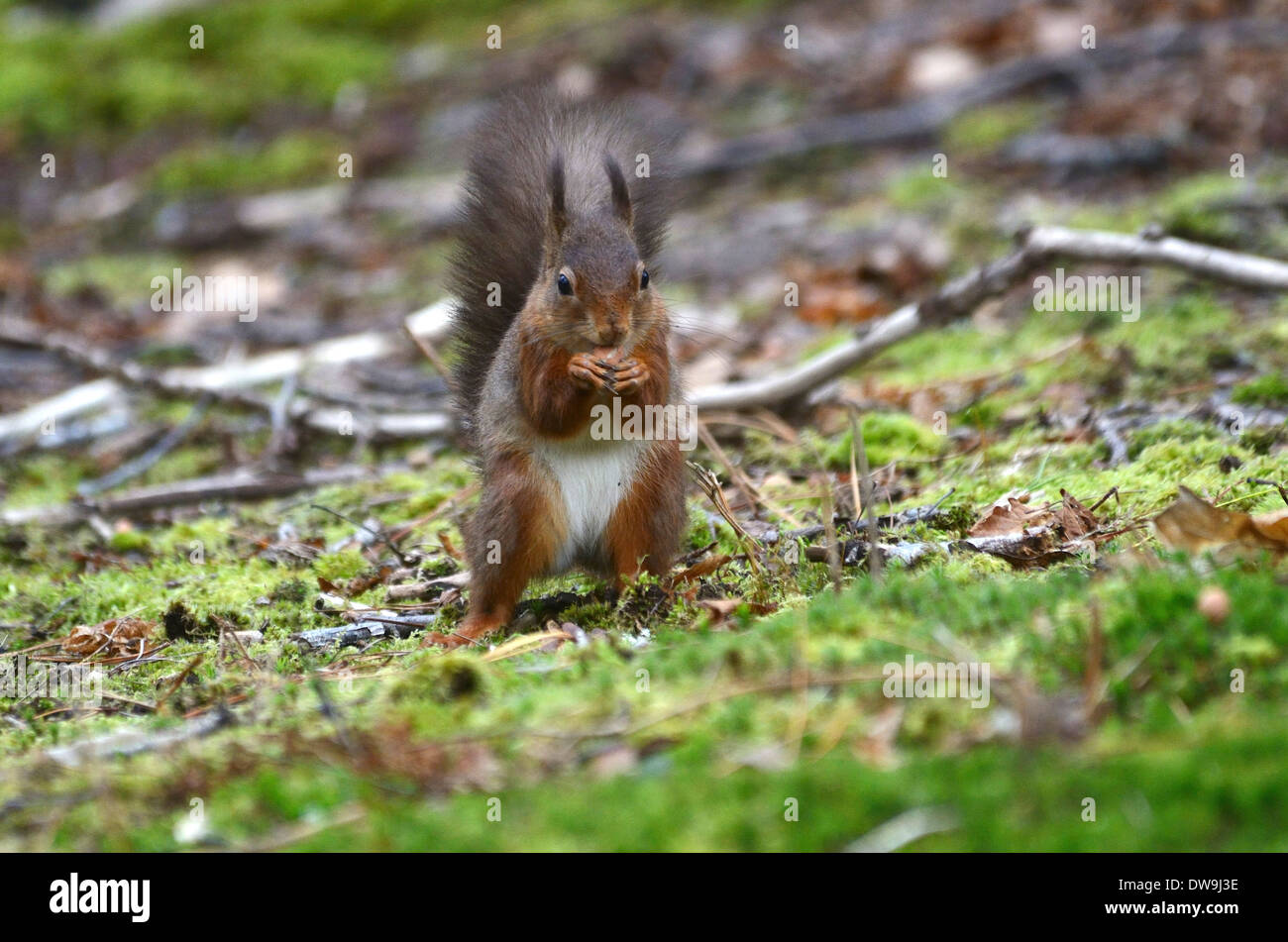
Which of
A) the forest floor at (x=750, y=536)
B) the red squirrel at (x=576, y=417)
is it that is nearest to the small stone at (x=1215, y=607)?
the forest floor at (x=750, y=536)

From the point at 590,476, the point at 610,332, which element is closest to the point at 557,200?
the point at 610,332

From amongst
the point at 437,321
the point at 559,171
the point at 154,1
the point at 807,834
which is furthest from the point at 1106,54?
the point at 154,1

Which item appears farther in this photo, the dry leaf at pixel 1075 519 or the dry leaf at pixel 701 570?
the dry leaf at pixel 701 570

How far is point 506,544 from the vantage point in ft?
12.0

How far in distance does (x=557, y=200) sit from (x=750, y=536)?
113 cm

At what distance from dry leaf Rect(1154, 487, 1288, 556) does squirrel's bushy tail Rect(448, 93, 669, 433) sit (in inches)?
71.7

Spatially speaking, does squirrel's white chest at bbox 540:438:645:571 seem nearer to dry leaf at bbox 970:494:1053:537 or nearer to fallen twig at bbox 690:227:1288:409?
dry leaf at bbox 970:494:1053:537

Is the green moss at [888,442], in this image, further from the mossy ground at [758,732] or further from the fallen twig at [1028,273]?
the mossy ground at [758,732]

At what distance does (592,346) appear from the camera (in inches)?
146

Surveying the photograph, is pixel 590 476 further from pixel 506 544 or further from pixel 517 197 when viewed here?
pixel 517 197

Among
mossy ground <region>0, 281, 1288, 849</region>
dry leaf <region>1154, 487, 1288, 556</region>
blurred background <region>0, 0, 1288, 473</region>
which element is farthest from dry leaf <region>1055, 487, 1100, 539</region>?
blurred background <region>0, 0, 1288, 473</region>

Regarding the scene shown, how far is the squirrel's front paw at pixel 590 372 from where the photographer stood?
3574 millimetres

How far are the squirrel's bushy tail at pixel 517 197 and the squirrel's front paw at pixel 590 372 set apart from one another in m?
0.63

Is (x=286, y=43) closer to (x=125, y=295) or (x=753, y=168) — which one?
(x=125, y=295)
